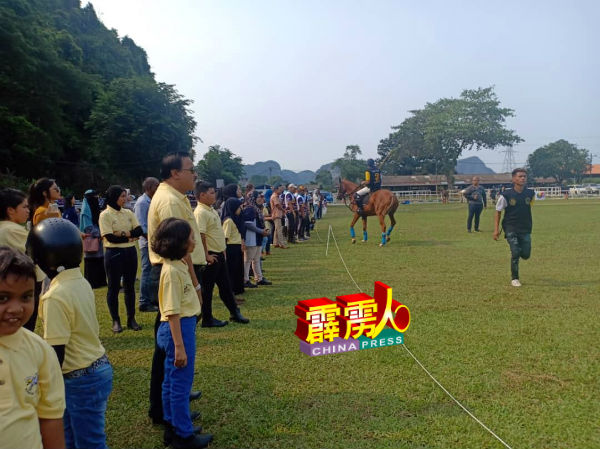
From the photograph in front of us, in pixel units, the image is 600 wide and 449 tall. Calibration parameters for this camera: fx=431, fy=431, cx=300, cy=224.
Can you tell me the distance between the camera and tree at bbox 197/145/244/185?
65750mm

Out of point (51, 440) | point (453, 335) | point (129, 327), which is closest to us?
point (51, 440)

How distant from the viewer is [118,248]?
548 centimetres

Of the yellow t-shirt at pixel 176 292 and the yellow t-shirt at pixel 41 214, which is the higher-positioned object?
the yellow t-shirt at pixel 41 214

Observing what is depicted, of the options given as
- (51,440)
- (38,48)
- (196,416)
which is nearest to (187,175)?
(196,416)

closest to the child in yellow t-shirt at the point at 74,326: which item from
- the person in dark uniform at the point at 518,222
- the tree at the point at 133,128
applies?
the person in dark uniform at the point at 518,222

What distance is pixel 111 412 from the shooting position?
355 centimetres

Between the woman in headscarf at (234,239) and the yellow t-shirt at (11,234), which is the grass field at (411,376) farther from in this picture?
the yellow t-shirt at (11,234)

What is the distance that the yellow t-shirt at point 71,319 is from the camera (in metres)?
2.08

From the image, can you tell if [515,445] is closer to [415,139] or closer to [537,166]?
[415,139]

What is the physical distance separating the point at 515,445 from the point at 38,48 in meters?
36.4

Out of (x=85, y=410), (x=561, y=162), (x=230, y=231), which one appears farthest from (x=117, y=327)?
(x=561, y=162)

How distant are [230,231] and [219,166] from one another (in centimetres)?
6305

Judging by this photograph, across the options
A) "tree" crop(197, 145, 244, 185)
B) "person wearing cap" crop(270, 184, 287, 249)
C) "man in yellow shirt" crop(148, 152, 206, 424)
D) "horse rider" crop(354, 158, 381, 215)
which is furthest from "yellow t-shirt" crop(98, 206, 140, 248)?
"tree" crop(197, 145, 244, 185)
